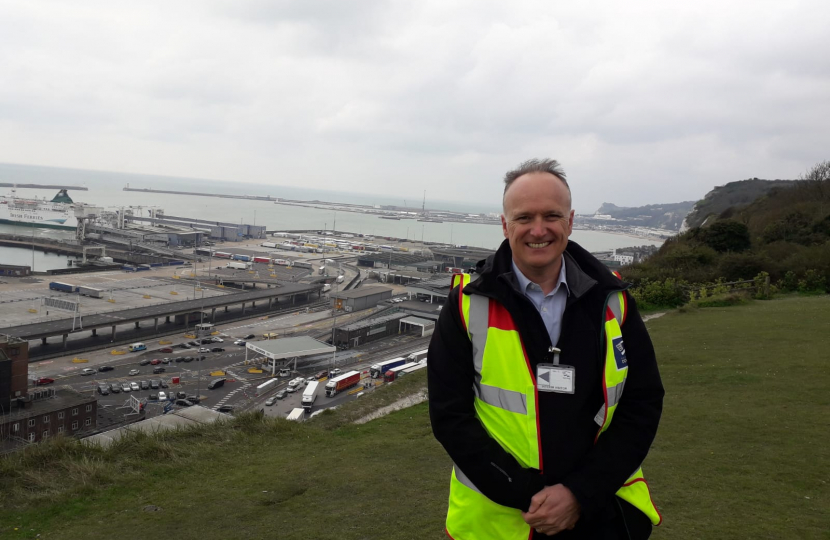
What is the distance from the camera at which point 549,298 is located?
1.10 m

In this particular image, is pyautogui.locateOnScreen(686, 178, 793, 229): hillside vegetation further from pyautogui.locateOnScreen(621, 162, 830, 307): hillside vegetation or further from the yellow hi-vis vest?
A: the yellow hi-vis vest

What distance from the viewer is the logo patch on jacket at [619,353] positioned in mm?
1044

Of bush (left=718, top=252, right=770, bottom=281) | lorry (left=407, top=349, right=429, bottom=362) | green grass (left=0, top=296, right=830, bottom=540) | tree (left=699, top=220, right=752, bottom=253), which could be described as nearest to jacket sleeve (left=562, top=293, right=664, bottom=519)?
green grass (left=0, top=296, right=830, bottom=540)

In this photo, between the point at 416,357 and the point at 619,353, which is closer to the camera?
the point at 619,353

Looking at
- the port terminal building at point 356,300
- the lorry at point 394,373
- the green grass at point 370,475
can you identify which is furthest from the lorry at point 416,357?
the green grass at point 370,475

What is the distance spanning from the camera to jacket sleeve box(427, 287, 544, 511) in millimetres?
999

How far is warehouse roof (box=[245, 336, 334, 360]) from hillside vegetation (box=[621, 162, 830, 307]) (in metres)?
7.82

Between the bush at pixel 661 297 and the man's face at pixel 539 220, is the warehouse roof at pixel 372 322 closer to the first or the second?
the bush at pixel 661 297

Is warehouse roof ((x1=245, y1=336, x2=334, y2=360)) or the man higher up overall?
the man

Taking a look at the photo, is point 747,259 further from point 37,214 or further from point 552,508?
point 37,214

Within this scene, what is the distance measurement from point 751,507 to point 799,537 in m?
0.29

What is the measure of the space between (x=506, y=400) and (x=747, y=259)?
11054mm

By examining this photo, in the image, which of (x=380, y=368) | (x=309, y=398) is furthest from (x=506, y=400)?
(x=380, y=368)

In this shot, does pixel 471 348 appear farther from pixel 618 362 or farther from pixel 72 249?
pixel 72 249
